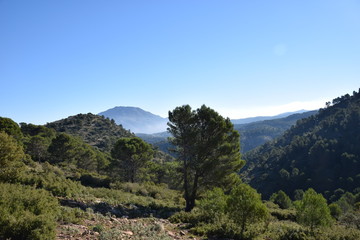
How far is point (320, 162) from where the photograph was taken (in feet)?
347

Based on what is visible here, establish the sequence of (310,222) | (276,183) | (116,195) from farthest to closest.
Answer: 1. (276,183)
2. (116,195)
3. (310,222)

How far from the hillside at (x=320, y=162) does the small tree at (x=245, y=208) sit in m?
92.3

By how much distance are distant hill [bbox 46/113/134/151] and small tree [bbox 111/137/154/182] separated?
50.7m

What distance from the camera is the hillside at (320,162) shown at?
9544 centimetres

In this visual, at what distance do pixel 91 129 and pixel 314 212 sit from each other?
364ft

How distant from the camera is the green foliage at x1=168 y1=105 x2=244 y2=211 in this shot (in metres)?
20.5

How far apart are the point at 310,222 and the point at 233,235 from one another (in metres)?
5.07

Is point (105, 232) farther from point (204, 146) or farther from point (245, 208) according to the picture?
point (204, 146)

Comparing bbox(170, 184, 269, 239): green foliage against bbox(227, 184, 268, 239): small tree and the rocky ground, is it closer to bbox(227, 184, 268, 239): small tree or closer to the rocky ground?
bbox(227, 184, 268, 239): small tree

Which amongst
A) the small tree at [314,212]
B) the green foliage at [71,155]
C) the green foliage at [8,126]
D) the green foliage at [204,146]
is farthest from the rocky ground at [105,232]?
the green foliage at [71,155]

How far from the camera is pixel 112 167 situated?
132 ft

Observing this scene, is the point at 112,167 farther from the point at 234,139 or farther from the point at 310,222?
the point at 310,222

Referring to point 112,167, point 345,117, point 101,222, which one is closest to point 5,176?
point 101,222

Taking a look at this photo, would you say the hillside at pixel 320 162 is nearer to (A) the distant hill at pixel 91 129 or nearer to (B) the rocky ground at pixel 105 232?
(A) the distant hill at pixel 91 129
